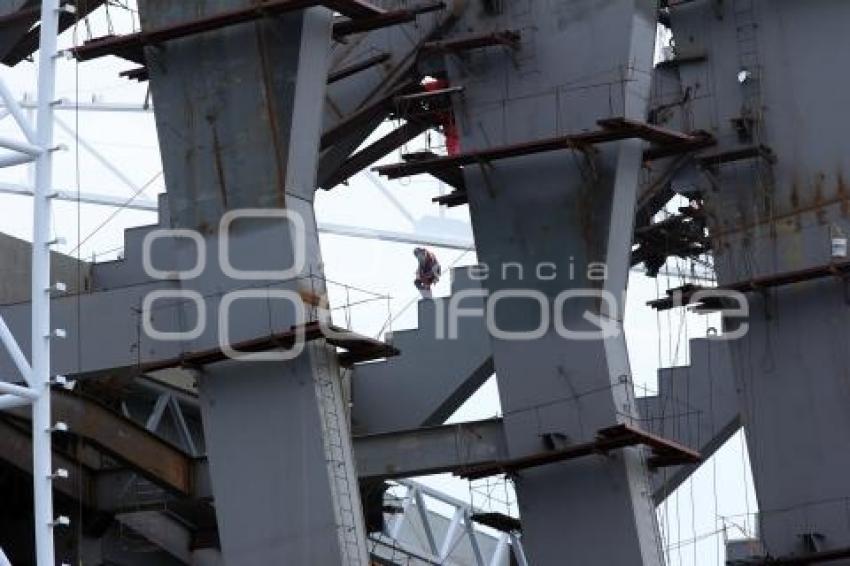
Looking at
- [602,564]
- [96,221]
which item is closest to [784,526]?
[602,564]

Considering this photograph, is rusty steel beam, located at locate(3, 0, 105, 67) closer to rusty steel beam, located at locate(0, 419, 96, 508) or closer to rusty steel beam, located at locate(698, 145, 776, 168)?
rusty steel beam, located at locate(0, 419, 96, 508)

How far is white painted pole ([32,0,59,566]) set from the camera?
26.2 meters

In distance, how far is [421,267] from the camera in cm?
5156

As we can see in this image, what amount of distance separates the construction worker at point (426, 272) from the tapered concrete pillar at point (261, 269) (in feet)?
56.1

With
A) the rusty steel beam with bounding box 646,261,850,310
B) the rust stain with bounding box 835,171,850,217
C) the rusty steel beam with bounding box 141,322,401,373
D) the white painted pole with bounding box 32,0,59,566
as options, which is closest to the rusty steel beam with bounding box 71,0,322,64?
the rusty steel beam with bounding box 141,322,401,373

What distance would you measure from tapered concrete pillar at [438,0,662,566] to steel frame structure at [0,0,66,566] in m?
10.5

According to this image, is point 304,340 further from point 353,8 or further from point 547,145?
point 547,145

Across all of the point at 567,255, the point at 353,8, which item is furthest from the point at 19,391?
the point at 567,255

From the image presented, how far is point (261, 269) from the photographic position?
1291 inches

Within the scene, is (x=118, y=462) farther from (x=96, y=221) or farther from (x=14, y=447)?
(x=96, y=221)

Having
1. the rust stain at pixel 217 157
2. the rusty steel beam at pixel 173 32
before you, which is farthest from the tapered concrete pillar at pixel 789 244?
the rust stain at pixel 217 157

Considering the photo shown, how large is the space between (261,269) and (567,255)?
5682 mm

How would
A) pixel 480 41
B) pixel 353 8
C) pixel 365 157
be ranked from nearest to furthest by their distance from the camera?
pixel 353 8, pixel 480 41, pixel 365 157

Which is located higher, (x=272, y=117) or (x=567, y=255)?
(x=272, y=117)
